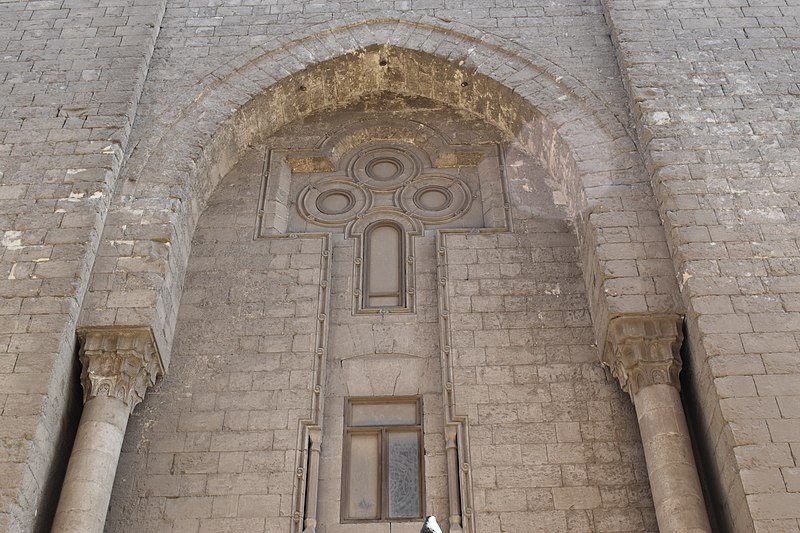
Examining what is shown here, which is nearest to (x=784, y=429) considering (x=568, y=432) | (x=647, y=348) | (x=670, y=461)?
(x=670, y=461)

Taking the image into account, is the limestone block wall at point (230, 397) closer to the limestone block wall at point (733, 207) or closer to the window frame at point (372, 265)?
the window frame at point (372, 265)

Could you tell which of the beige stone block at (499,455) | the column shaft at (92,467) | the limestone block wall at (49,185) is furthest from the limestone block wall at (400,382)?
the limestone block wall at (49,185)

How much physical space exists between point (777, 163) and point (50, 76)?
23.1ft

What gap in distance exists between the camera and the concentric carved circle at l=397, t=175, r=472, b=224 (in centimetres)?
961

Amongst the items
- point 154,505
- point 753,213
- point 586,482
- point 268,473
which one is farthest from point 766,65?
point 154,505

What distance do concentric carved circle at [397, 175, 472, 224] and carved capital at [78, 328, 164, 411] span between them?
3261 millimetres

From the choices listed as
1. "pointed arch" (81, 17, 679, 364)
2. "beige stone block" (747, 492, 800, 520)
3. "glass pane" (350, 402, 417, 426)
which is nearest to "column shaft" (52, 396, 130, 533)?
"pointed arch" (81, 17, 679, 364)

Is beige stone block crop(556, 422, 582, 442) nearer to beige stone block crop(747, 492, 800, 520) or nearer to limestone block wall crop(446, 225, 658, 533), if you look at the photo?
limestone block wall crop(446, 225, 658, 533)

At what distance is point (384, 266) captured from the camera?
9125 mm

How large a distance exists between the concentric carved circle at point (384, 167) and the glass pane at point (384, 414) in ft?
9.11

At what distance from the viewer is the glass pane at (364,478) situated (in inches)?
291

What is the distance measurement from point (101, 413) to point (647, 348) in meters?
4.26

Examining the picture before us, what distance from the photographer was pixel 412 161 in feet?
33.6

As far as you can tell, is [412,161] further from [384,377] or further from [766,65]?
[766,65]
